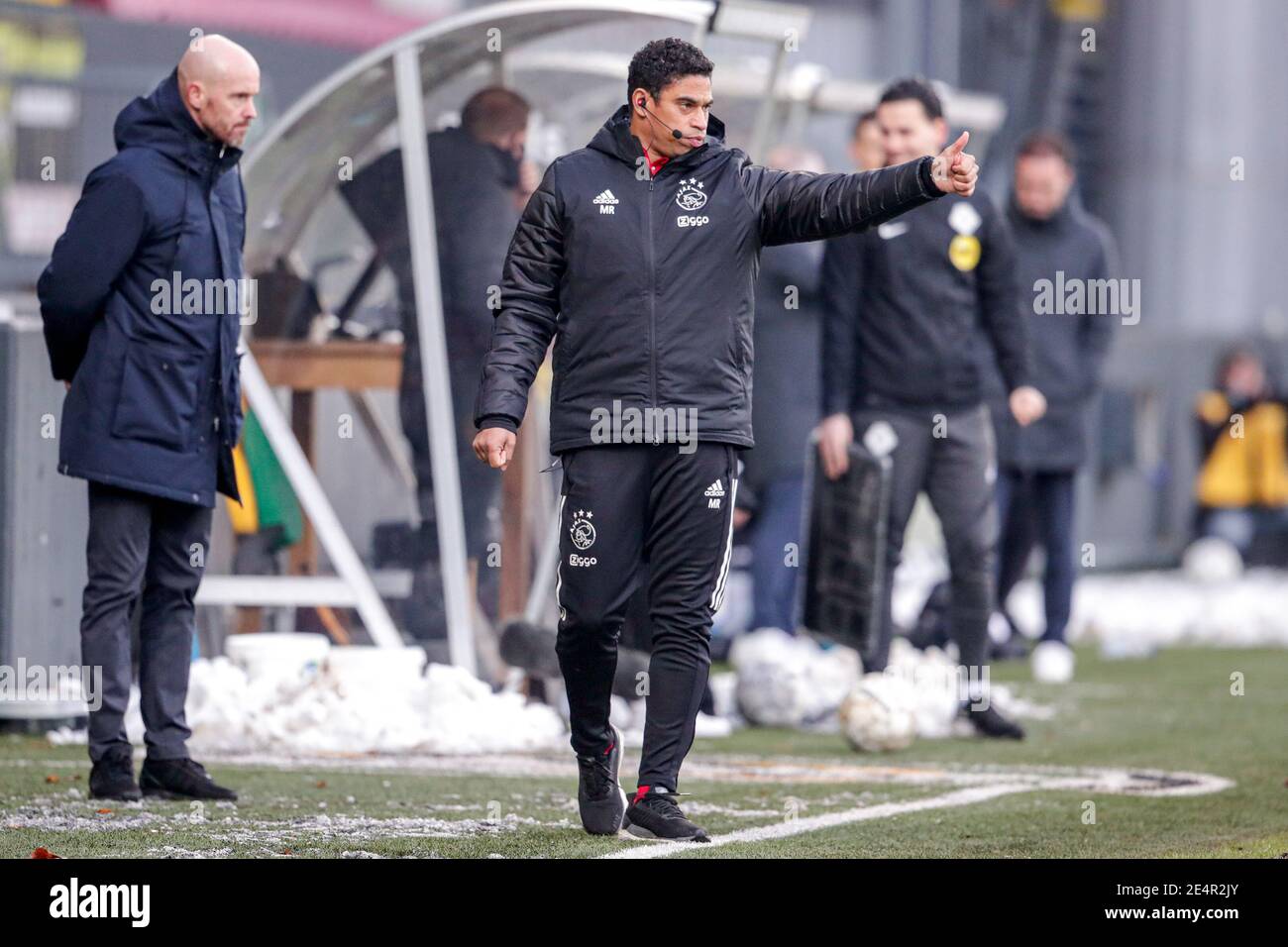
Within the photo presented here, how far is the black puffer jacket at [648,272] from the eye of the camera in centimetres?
550

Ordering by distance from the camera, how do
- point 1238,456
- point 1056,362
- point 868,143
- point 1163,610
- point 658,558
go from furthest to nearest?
point 1238,456
point 1163,610
point 1056,362
point 868,143
point 658,558

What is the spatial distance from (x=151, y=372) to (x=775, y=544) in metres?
4.79

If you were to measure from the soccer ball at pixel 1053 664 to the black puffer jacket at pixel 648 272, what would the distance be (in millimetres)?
5377

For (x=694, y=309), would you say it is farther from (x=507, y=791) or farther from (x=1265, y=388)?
(x=1265, y=388)

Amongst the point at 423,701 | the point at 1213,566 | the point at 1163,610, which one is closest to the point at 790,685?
the point at 423,701

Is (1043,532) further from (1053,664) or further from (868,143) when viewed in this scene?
(868,143)

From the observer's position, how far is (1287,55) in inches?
920

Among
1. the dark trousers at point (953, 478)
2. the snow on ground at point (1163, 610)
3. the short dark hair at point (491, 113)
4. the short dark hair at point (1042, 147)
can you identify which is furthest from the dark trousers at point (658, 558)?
the snow on ground at point (1163, 610)

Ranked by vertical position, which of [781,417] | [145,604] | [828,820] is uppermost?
[781,417]

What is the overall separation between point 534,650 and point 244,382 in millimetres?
1520

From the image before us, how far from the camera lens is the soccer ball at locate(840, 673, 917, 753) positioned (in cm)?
785

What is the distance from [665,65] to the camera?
18.0 ft
